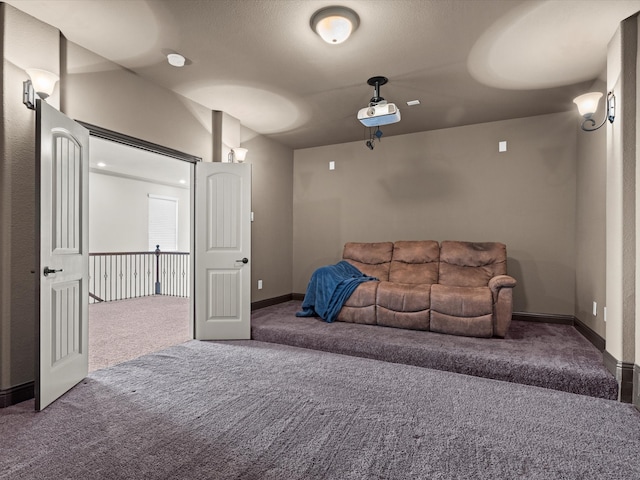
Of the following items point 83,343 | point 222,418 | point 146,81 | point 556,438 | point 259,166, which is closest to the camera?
point 556,438

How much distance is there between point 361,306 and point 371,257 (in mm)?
1027

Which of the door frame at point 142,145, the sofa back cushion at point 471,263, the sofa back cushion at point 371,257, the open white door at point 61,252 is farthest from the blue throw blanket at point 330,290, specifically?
the open white door at point 61,252

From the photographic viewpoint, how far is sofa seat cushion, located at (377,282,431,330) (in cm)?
383

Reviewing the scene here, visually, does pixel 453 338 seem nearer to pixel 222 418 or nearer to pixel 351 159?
pixel 222 418

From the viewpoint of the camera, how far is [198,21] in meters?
2.60

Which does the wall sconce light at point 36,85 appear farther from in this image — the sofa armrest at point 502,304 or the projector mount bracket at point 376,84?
the sofa armrest at point 502,304

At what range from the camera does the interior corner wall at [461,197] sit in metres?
4.36

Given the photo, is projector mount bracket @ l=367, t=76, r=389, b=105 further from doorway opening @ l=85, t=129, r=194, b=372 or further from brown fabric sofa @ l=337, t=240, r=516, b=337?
doorway opening @ l=85, t=129, r=194, b=372

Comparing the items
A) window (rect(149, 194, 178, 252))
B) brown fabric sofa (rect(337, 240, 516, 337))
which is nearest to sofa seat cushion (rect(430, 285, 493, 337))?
brown fabric sofa (rect(337, 240, 516, 337))

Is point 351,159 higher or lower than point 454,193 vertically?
higher

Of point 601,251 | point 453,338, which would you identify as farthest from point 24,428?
point 601,251

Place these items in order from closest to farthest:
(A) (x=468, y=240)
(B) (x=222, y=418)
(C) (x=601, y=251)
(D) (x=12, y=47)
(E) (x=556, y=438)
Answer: (E) (x=556, y=438) → (B) (x=222, y=418) → (D) (x=12, y=47) → (C) (x=601, y=251) → (A) (x=468, y=240)

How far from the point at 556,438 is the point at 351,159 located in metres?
4.40

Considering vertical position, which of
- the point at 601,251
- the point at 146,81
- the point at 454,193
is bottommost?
the point at 601,251
